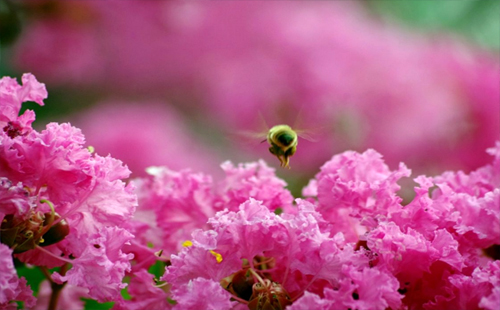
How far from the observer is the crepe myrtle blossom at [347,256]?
1.53 ft

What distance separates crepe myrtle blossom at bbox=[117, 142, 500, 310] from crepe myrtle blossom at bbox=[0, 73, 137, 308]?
1.7 inches

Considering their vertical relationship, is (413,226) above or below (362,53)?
below

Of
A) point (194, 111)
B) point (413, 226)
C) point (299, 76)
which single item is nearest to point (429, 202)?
point (413, 226)

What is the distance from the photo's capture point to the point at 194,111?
1.44m

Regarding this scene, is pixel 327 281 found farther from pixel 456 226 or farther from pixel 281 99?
pixel 281 99

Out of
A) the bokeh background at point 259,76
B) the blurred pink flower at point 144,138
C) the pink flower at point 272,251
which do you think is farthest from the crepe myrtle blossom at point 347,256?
the blurred pink flower at point 144,138

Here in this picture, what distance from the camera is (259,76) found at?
113 centimetres

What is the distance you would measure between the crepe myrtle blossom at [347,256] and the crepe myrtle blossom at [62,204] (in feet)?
0.15

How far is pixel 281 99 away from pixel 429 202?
0.60 m

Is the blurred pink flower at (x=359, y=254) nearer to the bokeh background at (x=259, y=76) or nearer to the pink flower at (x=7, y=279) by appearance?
the pink flower at (x=7, y=279)

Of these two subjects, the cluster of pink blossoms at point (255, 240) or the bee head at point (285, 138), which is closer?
the cluster of pink blossoms at point (255, 240)

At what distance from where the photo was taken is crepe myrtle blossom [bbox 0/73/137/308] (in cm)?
48

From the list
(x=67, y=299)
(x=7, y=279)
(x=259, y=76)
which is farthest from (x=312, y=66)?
(x=7, y=279)

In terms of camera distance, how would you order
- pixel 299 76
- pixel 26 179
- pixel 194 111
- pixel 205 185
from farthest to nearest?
1. pixel 194 111
2. pixel 299 76
3. pixel 205 185
4. pixel 26 179
